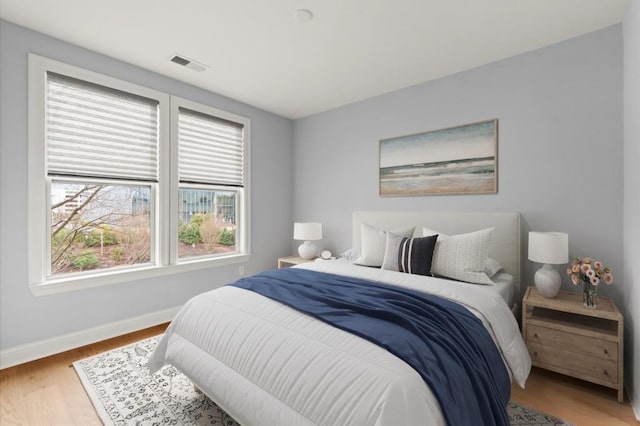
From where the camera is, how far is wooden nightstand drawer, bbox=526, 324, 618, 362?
197 centimetres

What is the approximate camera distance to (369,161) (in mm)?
3906

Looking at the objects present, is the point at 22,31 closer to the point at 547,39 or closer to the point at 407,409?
the point at 407,409

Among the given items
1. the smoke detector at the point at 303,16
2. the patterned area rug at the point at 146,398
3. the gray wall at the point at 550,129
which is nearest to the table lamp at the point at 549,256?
the gray wall at the point at 550,129

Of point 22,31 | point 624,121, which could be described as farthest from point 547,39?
point 22,31

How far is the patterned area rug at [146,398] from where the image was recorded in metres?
1.79

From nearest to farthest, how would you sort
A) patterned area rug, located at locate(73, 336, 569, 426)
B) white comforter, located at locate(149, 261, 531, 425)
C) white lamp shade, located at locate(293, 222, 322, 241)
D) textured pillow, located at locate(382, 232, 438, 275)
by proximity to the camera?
1. white comforter, located at locate(149, 261, 531, 425)
2. patterned area rug, located at locate(73, 336, 569, 426)
3. textured pillow, located at locate(382, 232, 438, 275)
4. white lamp shade, located at locate(293, 222, 322, 241)

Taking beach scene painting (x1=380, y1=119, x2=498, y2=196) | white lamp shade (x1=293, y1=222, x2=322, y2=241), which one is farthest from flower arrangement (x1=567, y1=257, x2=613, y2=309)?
white lamp shade (x1=293, y1=222, x2=322, y2=241)

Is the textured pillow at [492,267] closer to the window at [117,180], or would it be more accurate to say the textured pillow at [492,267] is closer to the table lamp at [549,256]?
the table lamp at [549,256]

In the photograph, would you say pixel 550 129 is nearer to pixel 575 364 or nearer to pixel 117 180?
pixel 575 364

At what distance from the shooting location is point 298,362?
1.35 m

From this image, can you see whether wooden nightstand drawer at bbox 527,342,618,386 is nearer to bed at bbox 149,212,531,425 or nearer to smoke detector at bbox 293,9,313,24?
bed at bbox 149,212,531,425

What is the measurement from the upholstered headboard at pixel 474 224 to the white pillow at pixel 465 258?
449mm

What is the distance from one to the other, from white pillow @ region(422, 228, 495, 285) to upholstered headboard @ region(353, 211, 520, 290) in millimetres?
449

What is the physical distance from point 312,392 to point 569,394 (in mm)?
1997
